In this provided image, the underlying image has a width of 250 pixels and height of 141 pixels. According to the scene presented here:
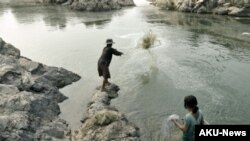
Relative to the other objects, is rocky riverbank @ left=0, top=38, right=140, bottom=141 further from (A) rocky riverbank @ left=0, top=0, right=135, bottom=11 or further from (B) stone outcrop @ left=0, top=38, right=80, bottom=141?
(A) rocky riverbank @ left=0, top=0, right=135, bottom=11

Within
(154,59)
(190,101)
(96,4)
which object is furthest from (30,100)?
(96,4)

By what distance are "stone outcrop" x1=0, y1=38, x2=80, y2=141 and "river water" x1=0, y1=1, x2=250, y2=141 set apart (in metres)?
0.81

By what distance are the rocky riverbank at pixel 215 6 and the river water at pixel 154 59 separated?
2091mm

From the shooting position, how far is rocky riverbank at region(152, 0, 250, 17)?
43156 millimetres

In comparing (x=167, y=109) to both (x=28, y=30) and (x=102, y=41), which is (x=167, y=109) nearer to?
(x=102, y=41)

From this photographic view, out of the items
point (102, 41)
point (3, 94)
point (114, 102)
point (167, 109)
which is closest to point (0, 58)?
point (3, 94)

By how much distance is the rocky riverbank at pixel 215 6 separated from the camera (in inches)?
1699

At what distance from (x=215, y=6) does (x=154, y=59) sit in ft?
84.1

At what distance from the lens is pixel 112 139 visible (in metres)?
12.6

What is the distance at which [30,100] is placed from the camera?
14.6 metres

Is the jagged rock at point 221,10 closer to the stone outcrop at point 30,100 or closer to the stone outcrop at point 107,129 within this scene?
the stone outcrop at point 30,100

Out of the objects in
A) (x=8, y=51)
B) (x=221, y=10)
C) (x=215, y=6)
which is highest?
(x=215, y=6)

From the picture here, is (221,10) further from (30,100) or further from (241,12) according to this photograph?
(30,100)

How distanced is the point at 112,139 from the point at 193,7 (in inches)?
1503
